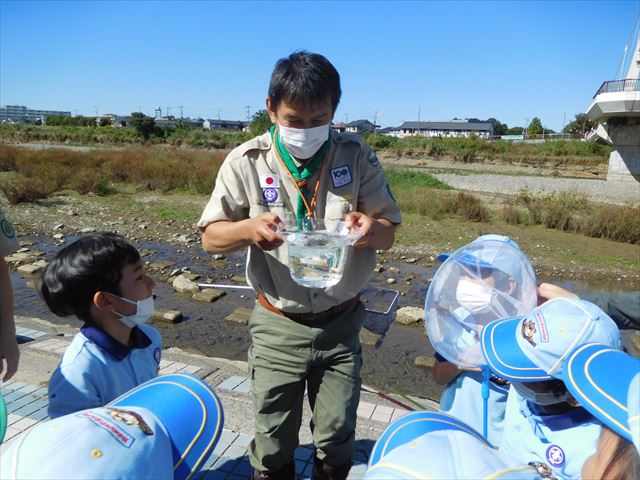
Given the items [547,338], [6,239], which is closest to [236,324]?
[6,239]

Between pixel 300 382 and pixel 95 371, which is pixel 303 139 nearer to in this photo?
pixel 300 382

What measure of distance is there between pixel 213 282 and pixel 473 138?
41353 millimetres

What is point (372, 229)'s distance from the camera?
70.4 inches

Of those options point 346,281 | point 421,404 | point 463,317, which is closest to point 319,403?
point 346,281

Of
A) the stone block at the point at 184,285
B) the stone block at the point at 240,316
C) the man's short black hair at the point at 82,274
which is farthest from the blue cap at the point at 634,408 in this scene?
the stone block at the point at 184,285

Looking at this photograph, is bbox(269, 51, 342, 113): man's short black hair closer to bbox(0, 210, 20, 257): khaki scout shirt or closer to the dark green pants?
the dark green pants

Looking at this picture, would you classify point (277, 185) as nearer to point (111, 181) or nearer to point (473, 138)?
point (111, 181)

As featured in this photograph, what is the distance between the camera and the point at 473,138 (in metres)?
44.3

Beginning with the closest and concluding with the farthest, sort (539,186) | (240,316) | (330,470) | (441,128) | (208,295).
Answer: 1. (330,470)
2. (240,316)
3. (208,295)
4. (539,186)
5. (441,128)

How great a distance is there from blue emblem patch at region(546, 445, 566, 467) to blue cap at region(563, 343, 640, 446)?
49 centimetres

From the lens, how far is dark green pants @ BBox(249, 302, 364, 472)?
2.01 meters

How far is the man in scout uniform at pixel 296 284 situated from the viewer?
198 centimetres

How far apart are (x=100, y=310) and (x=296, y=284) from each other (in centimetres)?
83

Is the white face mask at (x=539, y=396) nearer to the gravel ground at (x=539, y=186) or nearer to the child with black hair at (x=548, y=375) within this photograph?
the child with black hair at (x=548, y=375)
